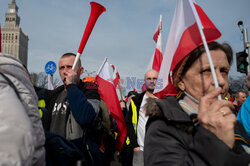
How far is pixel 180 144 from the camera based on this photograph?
3.88ft

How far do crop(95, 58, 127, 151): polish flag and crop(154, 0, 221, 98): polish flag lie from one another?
1870mm

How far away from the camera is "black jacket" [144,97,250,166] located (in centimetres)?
98

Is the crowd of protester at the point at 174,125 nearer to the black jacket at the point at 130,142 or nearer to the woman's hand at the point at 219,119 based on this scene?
the woman's hand at the point at 219,119

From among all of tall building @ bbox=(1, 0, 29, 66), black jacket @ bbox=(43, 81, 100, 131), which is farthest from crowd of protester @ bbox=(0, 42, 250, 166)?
tall building @ bbox=(1, 0, 29, 66)

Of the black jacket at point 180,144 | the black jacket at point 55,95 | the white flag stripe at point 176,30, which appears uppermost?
the white flag stripe at point 176,30

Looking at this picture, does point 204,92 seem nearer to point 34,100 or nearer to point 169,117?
point 169,117

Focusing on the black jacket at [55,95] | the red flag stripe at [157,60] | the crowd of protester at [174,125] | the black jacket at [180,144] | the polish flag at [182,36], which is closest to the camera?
the crowd of protester at [174,125]

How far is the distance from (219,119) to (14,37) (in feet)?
338

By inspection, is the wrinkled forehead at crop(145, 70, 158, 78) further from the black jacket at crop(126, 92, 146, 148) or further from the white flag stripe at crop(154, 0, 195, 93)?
the white flag stripe at crop(154, 0, 195, 93)

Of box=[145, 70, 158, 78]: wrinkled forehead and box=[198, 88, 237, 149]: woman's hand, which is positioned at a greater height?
box=[198, 88, 237, 149]: woman's hand

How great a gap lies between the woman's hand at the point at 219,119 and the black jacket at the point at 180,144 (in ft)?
0.09

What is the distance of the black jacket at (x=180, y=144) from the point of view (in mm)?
984

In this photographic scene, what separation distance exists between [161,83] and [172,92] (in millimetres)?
115

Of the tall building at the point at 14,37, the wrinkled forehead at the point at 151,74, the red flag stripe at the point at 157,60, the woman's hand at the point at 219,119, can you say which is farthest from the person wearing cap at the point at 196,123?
the tall building at the point at 14,37
